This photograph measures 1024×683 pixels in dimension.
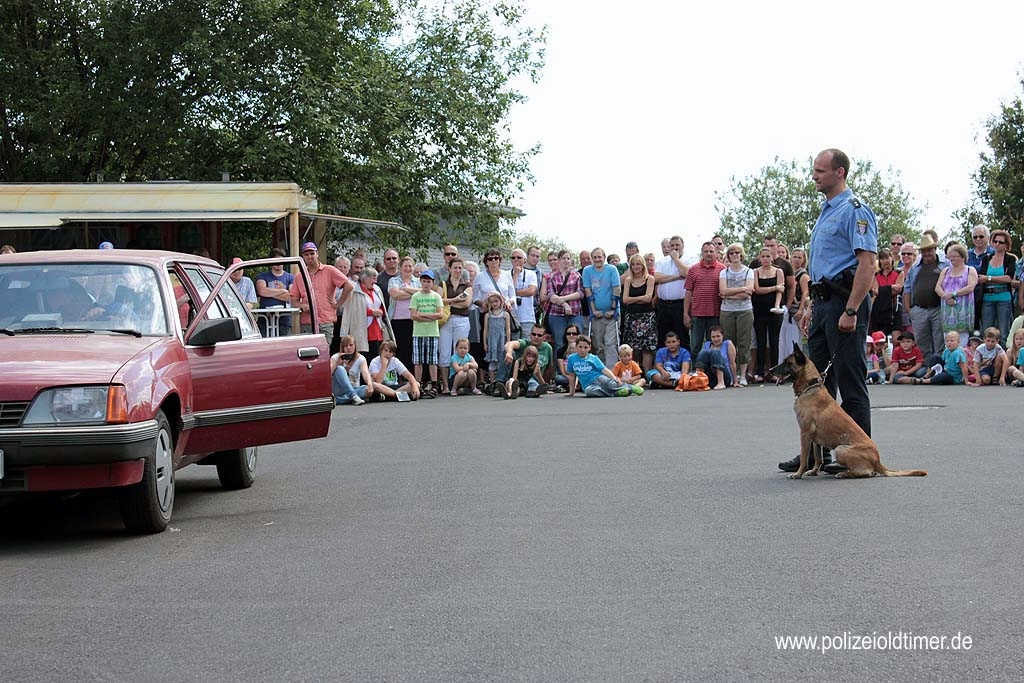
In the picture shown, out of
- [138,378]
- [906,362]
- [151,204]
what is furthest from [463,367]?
[138,378]

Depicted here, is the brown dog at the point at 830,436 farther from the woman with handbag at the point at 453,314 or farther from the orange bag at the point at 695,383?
the woman with handbag at the point at 453,314

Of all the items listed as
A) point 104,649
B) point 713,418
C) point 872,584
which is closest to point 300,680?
point 104,649

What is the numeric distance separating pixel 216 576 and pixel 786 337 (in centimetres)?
1526

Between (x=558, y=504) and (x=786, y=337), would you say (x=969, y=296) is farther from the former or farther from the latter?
(x=558, y=504)

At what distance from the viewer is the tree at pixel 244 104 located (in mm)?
31922

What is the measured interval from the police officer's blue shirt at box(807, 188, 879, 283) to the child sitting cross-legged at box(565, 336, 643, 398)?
9589 millimetres

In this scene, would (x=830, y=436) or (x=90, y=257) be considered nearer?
(x=90, y=257)

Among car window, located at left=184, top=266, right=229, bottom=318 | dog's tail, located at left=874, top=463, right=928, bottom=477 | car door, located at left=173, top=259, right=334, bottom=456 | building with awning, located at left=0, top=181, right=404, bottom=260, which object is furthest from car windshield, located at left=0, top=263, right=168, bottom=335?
building with awning, located at left=0, top=181, right=404, bottom=260

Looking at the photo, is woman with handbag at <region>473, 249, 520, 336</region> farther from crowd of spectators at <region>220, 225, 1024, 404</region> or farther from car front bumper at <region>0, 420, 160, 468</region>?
car front bumper at <region>0, 420, 160, 468</region>

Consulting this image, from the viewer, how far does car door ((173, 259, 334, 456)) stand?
845 centimetres

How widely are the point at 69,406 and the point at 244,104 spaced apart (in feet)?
89.8

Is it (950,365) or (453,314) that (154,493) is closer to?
(453,314)

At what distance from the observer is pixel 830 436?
9.41 m

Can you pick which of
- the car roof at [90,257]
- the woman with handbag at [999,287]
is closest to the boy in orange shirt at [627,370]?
the woman with handbag at [999,287]
